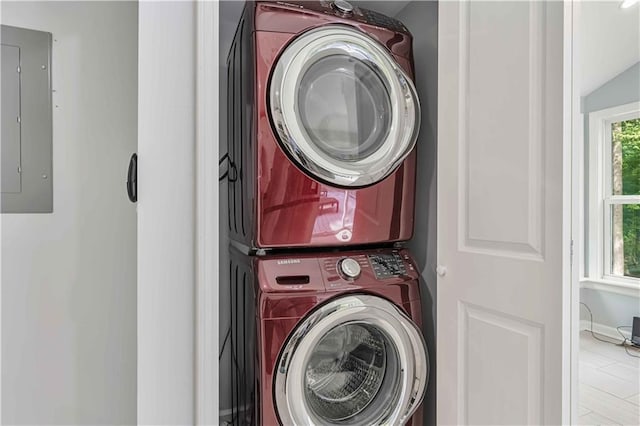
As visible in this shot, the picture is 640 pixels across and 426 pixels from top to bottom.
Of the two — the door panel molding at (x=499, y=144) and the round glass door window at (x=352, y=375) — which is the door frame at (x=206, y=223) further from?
the door panel molding at (x=499, y=144)

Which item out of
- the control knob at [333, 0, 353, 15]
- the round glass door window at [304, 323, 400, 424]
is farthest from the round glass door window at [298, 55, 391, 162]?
the round glass door window at [304, 323, 400, 424]

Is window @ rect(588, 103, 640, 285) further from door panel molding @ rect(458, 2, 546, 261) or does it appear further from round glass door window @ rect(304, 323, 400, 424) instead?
round glass door window @ rect(304, 323, 400, 424)

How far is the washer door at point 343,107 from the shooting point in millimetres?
1271

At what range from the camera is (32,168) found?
1.34 m

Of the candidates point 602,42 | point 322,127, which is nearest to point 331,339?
Result: point 322,127

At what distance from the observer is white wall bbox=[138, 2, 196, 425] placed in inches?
41.5

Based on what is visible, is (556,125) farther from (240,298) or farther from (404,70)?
(240,298)

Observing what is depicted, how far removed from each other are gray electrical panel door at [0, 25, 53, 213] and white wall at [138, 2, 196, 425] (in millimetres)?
578

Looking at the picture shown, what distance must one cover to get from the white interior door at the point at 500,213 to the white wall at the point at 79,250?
3.89ft

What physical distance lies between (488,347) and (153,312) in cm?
98

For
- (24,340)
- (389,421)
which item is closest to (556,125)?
(389,421)

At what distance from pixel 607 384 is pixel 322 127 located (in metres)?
1.09

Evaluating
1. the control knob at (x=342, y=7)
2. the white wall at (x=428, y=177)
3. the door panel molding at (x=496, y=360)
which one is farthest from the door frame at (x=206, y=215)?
the white wall at (x=428, y=177)

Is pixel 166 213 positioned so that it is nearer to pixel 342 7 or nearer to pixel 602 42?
pixel 342 7
